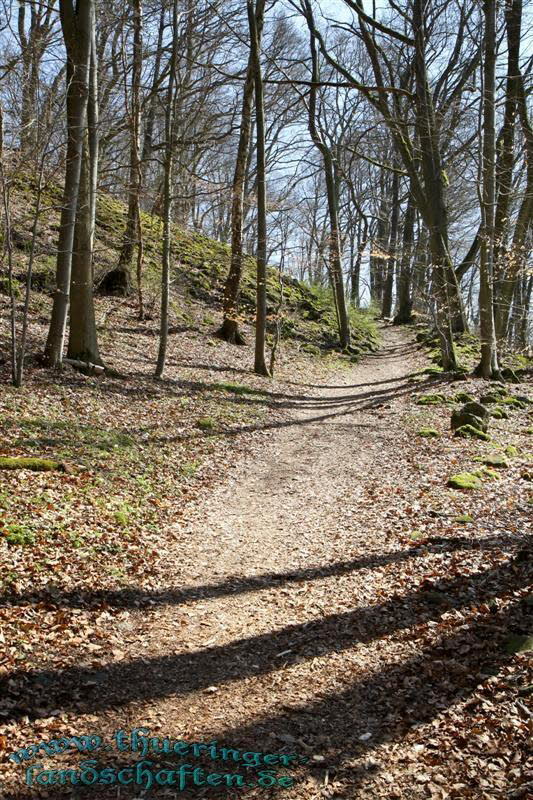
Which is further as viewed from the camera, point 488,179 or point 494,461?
point 488,179

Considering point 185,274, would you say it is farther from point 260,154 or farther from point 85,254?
point 85,254

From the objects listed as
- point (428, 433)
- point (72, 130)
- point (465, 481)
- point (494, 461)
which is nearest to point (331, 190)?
point (72, 130)

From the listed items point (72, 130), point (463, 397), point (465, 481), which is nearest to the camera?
point (465, 481)

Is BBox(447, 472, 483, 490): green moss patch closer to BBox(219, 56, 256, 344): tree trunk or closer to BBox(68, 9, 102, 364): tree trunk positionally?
BBox(68, 9, 102, 364): tree trunk

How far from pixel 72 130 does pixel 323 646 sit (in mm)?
10201

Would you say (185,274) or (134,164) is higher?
(134,164)

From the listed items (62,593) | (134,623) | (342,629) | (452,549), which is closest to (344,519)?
(452,549)

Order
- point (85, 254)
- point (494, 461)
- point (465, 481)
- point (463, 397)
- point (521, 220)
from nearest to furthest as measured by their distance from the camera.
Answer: point (465, 481) → point (494, 461) → point (85, 254) → point (463, 397) → point (521, 220)

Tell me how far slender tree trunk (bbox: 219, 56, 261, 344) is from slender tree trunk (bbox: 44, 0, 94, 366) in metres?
5.64

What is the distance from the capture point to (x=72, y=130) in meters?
10.5

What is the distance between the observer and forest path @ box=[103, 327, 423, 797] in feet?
13.4

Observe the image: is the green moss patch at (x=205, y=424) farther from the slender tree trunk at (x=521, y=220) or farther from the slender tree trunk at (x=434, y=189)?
the slender tree trunk at (x=521, y=220)

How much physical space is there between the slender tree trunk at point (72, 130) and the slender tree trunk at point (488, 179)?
9.01 m

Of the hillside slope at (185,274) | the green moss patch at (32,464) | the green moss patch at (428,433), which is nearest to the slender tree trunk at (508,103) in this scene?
the green moss patch at (428,433)
